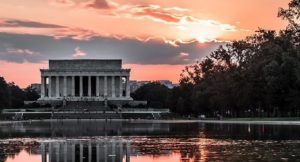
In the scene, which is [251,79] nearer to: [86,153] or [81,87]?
[86,153]

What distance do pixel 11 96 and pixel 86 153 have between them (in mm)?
115667

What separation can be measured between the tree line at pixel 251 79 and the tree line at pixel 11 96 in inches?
1330

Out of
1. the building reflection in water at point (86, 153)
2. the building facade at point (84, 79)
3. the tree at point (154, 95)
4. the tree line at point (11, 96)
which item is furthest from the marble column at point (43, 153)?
the building facade at point (84, 79)

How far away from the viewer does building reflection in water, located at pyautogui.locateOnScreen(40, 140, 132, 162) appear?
26453 mm

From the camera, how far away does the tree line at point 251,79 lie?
8038cm

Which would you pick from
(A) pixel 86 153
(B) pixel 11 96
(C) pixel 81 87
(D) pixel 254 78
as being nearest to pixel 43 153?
(A) pixel 86 153

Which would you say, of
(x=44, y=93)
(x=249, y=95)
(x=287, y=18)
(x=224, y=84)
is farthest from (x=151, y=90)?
(x=287, y=18)

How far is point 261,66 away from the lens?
85625 millimetres

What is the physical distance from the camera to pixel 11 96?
142 meters

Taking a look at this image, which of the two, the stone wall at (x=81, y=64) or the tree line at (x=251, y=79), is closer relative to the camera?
the tree line at (x=251, y=79)

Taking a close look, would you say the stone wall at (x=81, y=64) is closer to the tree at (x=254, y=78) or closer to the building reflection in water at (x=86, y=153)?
the tree at (x=254, y=78)

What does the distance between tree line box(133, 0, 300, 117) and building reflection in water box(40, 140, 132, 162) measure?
45913 millimetres

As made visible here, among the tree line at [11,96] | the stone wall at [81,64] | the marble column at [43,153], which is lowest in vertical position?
the marble column at [43,153]

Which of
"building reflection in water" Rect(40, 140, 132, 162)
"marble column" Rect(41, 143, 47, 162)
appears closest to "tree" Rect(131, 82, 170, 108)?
"building reflection in water" Rect(40, 140, 132, 162)
